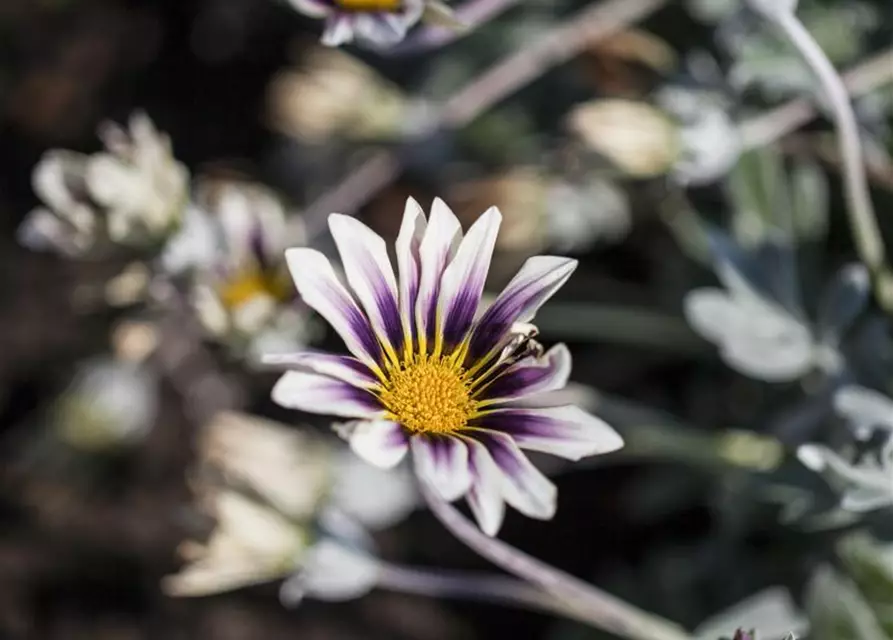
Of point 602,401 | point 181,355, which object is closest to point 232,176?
point 181,355

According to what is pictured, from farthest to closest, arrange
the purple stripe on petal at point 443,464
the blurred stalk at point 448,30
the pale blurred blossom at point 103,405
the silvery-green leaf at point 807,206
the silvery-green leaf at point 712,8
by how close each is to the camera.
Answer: the pale blurred blossom at point 103,405 → the silvery-green leaf at point 712,8 → the silvery-green leaf at point 807,206 → the blurred stalk at point 448,30 → the purple stripe on petal at point 443,464

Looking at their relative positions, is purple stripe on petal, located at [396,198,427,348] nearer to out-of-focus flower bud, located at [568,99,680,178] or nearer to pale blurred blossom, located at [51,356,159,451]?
out-of-focus flower bud, located at [568,99,680,178]

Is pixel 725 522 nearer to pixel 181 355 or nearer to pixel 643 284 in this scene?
pixel 643 284

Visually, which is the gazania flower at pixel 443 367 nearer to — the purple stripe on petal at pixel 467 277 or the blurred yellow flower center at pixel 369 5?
the purple stripe on petal at pixel 467 277

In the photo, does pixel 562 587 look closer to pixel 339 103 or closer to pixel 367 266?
pixel 367 266

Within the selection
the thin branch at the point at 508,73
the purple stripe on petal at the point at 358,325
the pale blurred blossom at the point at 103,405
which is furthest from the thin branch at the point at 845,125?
the pale blurred blossom at the point at 103,405

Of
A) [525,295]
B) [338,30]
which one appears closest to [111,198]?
[338,30]
